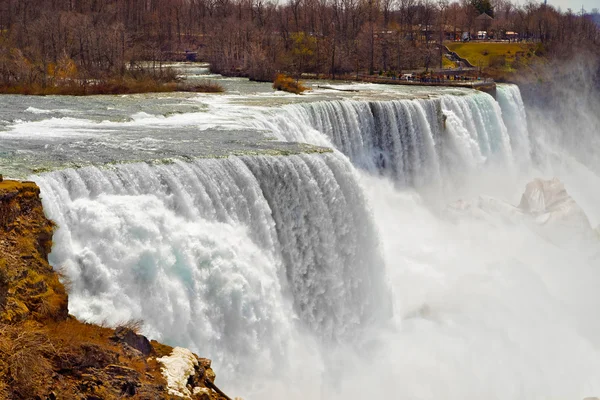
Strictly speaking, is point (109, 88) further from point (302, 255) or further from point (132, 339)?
point (132, 339)

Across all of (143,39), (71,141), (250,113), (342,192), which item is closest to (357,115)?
(250,113)

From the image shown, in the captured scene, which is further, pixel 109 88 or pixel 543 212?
pixel 109 88

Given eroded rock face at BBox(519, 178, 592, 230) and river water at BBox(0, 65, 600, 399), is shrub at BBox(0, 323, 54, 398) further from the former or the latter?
eroded rock face at BBox(519, 178, 592, 230)

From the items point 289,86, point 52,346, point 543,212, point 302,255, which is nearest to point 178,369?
point 52,346

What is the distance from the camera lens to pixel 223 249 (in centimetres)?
1388

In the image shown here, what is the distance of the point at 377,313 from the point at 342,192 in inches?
105

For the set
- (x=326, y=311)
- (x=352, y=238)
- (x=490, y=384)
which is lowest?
(x=490, y=384)

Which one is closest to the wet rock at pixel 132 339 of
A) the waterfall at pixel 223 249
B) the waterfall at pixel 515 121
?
the waterfall at pixel 223 249

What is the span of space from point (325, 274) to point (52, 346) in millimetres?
8208

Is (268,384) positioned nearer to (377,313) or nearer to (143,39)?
(377,313)

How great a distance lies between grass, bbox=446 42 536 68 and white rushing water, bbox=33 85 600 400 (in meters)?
44.4

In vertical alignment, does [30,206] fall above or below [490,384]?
above

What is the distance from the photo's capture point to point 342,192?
17.6 meters

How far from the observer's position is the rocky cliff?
28.4 feet
